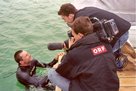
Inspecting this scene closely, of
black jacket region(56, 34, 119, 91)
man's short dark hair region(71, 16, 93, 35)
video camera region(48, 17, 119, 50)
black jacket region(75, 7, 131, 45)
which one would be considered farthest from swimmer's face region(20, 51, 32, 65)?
man's short dark hair region(71, 16, 93, 35)

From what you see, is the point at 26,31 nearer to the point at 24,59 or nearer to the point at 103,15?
the point at 24,59

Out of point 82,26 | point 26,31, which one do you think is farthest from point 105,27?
point 26,31

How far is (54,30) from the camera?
7668 mm

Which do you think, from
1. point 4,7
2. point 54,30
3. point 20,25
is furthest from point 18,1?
point 54,30

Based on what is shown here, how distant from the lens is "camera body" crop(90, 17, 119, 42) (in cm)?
336

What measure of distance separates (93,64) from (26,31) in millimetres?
4949

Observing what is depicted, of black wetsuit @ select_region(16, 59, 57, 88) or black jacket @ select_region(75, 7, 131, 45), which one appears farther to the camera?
black wetsuit @ select_region(16, 59, 57, 88)

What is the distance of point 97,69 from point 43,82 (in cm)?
212

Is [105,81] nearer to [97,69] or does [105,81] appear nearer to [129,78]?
[97,69]

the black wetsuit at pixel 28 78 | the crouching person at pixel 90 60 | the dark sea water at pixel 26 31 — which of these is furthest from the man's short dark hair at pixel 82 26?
the dark sea water at pixel 26 31

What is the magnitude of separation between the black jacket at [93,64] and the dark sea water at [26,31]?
2.53 m

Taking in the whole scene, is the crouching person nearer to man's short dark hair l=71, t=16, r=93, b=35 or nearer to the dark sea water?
man's short dark hair l=71, t=16, r=93, b=35

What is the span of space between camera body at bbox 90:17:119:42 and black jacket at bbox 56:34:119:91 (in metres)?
0.35

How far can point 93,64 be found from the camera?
2.91 metres
